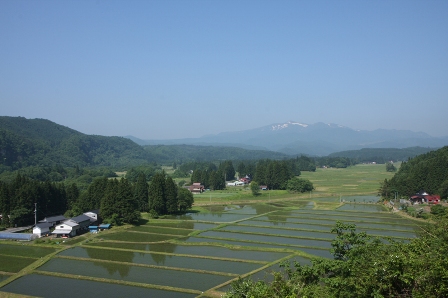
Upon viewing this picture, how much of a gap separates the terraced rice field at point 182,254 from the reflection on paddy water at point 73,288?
43 millimetres

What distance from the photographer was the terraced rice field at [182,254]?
56.6 feet

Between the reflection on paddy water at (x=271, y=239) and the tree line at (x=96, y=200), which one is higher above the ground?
the tree line at (x=96, y=200)

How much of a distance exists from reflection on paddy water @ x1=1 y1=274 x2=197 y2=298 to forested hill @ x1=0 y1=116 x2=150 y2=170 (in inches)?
2862

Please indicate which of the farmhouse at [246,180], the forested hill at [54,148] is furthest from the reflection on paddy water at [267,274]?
the forested hill at [54,148]

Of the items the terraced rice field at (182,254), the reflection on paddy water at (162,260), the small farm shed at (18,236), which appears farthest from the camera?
the small farm shed at (18,236)

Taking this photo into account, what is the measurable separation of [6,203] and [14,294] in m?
18.0

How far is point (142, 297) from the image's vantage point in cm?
1590

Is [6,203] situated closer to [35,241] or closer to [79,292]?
[35,241]

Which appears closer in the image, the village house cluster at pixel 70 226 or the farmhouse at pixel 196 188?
the village house cluster at pixel 70 226

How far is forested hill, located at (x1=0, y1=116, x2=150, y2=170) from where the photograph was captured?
92.8 meters

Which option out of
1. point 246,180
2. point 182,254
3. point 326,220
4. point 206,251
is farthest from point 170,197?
point 246,180

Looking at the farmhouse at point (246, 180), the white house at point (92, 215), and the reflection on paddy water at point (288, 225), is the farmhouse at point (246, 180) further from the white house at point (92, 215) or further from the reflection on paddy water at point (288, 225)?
the white house at point (92, 215)

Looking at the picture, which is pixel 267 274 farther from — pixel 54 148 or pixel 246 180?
pixel 54 148

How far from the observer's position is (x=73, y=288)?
17.0m
